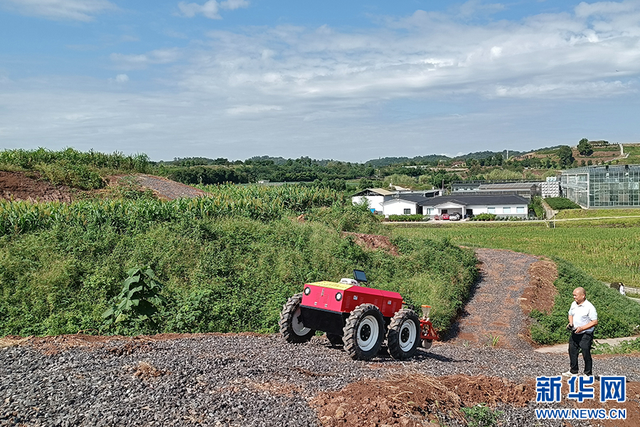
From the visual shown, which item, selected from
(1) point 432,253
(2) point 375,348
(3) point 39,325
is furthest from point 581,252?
(3) point 39,325

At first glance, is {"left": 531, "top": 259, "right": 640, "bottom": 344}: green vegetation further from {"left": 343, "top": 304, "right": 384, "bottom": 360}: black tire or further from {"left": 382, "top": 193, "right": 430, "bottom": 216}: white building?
{"left": 382, "top": 193, "right": 430, "bottom": 216}: white building

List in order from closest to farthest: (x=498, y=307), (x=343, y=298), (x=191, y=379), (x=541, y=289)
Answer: (x=191, y=379) → (x=343, y=298) → (x=498, y=307) → (x=541, y=289)

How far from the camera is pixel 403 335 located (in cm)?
939

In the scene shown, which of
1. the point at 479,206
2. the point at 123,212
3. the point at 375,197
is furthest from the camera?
the point at 375,197

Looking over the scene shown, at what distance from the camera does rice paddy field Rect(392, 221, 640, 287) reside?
29.4 m

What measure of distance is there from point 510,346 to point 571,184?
74484 mm

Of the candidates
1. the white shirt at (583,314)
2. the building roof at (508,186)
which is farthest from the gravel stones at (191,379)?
the building roof at (508,186)

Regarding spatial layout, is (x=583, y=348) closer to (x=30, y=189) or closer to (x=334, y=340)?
(x=334, y=340)

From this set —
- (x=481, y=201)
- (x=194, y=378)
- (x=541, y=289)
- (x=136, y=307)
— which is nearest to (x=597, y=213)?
(x=481, y=201)

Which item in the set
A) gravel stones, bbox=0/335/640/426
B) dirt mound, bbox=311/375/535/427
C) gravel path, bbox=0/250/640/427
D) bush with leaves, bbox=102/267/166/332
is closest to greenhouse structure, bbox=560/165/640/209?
gravel path, bbox=0/250/640/427

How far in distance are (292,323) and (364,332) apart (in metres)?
1.44

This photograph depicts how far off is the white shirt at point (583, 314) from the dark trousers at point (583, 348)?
117mm

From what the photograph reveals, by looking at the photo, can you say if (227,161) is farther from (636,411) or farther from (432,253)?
(636,411)

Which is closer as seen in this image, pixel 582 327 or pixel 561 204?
pixel 582 327
